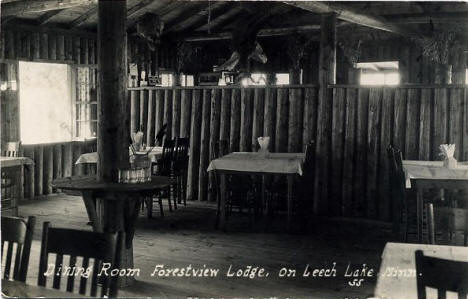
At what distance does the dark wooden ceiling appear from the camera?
32.8 feet

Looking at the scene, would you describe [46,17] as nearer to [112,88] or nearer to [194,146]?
[194,146]

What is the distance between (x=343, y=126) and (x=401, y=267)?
16.9 ft

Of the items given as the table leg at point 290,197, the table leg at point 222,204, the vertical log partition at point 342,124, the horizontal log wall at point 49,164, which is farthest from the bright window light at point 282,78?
the table leg at point 290,197

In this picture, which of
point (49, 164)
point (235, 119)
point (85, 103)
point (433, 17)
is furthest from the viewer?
point (85, 103)

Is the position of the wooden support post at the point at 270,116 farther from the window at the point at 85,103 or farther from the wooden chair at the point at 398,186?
the window at the point at 85,103

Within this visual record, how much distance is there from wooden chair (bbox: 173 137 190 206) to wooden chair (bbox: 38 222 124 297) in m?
5.33

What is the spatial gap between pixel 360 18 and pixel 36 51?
574cm

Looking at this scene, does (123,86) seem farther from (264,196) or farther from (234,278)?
(264,196)

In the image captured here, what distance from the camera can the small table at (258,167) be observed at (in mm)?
6668

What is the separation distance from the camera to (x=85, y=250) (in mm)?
2584

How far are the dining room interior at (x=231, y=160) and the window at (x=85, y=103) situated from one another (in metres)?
0.03

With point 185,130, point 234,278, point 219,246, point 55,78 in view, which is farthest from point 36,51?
point 234,278

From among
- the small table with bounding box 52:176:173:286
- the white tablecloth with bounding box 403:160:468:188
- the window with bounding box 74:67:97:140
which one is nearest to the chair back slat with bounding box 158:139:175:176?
the small table with bounding box 52:176:173:286

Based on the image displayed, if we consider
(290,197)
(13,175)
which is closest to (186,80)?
(13,175)
